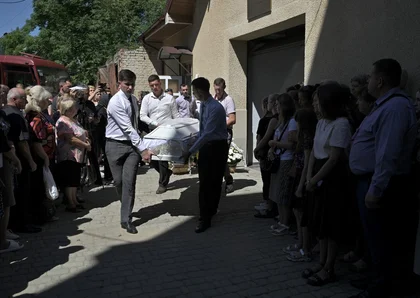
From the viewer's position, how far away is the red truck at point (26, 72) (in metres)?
14.2

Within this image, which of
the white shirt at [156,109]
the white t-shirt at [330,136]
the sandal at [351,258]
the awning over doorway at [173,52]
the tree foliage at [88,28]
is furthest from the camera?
the tree foliage at [88,28]

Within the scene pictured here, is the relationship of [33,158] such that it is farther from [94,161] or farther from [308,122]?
[308,122]

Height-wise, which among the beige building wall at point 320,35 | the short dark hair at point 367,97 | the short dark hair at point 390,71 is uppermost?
the beige building wall at point 320,35

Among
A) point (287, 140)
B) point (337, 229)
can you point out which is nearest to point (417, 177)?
point (337, 229)

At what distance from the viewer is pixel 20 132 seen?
4.45 meters

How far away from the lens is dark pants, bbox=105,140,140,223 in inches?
195

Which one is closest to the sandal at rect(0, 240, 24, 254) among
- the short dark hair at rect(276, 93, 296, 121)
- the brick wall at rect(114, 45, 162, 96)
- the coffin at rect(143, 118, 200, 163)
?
the coffin at rect(143, 118, 200, 163)

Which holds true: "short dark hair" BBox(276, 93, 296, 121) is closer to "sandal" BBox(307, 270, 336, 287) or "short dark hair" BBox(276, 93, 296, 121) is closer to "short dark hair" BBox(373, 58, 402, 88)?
"short dark hair" BBox(373, 58, 402, 88)

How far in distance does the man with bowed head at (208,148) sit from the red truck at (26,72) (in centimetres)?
1011

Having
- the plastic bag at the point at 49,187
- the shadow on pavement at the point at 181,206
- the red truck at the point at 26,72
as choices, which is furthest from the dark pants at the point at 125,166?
the red truck at the point at 26,72

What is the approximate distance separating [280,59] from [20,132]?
5.67 m

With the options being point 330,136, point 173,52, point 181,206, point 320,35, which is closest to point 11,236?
point 181,206

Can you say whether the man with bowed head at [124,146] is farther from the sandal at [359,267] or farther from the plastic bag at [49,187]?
the sandal at [359,267]

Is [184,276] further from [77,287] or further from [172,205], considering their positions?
[172,205]
